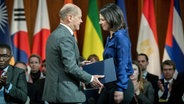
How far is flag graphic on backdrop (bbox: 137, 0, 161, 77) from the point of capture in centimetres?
743

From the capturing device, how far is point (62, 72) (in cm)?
354

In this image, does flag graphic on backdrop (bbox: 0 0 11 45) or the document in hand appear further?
flag graphic on backdrop (bbox: 0 0 11 45)

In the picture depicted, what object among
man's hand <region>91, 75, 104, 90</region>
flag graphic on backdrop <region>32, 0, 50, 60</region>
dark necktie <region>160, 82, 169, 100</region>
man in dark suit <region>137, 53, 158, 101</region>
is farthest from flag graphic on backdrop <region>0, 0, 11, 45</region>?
man's hand <region>91, 75, 104, 90</region>

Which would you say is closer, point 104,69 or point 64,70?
point 64,70

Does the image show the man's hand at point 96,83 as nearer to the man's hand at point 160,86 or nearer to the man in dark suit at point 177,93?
the man in dark suit at point 177,93

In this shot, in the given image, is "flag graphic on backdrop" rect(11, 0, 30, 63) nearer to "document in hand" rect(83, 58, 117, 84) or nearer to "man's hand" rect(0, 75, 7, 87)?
"man's hand" rect(0, 75, 7, 87)

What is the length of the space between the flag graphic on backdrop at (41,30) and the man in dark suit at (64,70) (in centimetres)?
388

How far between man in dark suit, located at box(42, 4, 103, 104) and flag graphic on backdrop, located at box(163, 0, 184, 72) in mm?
4148

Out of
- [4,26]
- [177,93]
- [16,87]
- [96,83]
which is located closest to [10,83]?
[16,87]

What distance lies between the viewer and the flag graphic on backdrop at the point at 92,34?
24.3 ft

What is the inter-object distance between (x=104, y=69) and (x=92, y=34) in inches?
153

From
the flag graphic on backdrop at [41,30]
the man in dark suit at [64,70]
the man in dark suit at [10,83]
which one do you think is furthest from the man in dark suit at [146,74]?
the man in dark suit at [64,70]

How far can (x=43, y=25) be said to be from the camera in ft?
24.6

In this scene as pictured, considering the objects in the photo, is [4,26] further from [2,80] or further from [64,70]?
[64,70]
